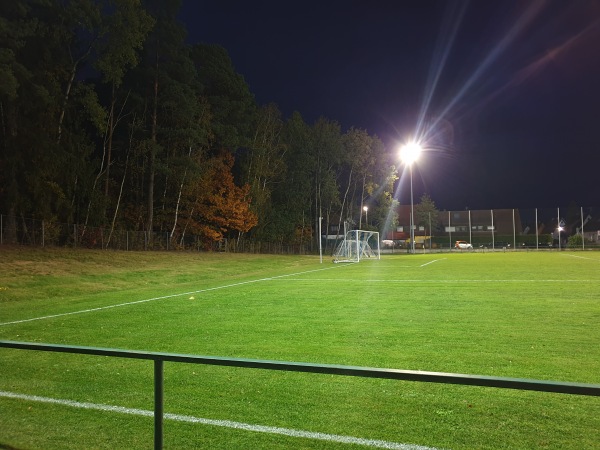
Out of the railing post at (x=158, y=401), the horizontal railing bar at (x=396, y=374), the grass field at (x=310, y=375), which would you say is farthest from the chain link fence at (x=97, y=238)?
the horizontal railing bar at (x=396, y=374)

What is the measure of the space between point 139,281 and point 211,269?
7.80 metres

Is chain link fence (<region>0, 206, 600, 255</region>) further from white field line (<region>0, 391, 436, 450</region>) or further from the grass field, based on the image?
white field line (<region>0, 391, 436, 450</region>)

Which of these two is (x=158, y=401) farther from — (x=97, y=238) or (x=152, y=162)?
(x=152, y=162)

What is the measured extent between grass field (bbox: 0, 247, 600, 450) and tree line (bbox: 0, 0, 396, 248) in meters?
18.2

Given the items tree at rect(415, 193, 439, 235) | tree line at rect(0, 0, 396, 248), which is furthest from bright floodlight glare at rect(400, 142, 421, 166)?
tree at rect(415, 193, 439, 235)

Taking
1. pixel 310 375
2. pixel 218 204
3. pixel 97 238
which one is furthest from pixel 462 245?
pixel 310 375

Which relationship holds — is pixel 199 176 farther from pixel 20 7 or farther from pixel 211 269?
pixel 20 7

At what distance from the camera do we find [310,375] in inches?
267

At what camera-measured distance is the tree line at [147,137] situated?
30.2 m

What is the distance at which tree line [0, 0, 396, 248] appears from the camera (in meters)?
30.2

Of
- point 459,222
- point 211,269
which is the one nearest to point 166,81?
point 211,269

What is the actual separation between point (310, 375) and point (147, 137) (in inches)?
1548

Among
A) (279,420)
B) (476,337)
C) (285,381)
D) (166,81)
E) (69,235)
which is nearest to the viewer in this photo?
(279,420)

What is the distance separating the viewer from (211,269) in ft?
105
